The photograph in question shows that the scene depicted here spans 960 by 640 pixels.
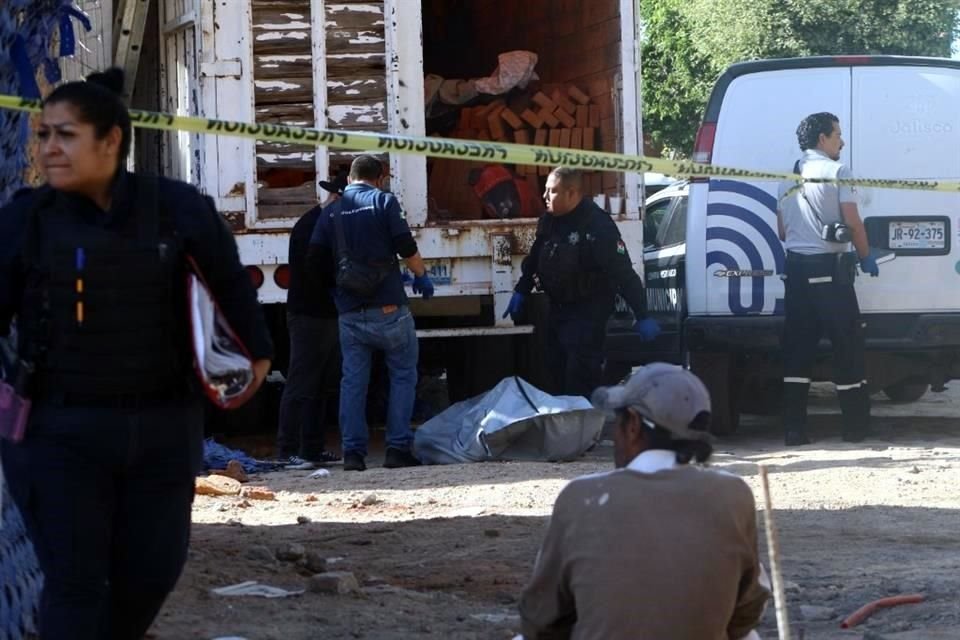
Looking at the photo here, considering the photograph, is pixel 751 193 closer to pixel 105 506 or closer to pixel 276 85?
pixel 276 85

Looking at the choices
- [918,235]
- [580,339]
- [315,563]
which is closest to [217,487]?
[315,563]

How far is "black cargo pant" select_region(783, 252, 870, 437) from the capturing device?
10.1 meters

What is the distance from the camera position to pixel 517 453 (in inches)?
391

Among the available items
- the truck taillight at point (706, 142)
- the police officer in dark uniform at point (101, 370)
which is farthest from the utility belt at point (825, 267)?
the police officer in dark uniform at point (101, 370)

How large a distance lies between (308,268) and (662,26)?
25.3m

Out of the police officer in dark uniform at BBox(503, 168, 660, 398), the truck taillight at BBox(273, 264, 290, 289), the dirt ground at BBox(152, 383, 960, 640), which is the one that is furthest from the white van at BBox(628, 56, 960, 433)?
the truck taillight at BBox(273, 264, 290, 289)

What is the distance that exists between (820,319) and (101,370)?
7007 mm

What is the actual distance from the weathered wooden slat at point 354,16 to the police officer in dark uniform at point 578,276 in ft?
5.14

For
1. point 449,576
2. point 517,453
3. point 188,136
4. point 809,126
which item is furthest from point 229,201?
point 449,576

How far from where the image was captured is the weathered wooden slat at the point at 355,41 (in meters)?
10.6

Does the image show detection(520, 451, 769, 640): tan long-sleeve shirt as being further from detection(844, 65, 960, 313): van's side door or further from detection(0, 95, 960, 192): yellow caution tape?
detection(844, 65, 960, 313): van's side door

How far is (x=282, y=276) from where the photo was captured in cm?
1029

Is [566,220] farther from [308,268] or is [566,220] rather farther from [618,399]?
[618,399]

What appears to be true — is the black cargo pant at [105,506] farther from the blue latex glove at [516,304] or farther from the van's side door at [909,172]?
the van's side door at [909,172]
